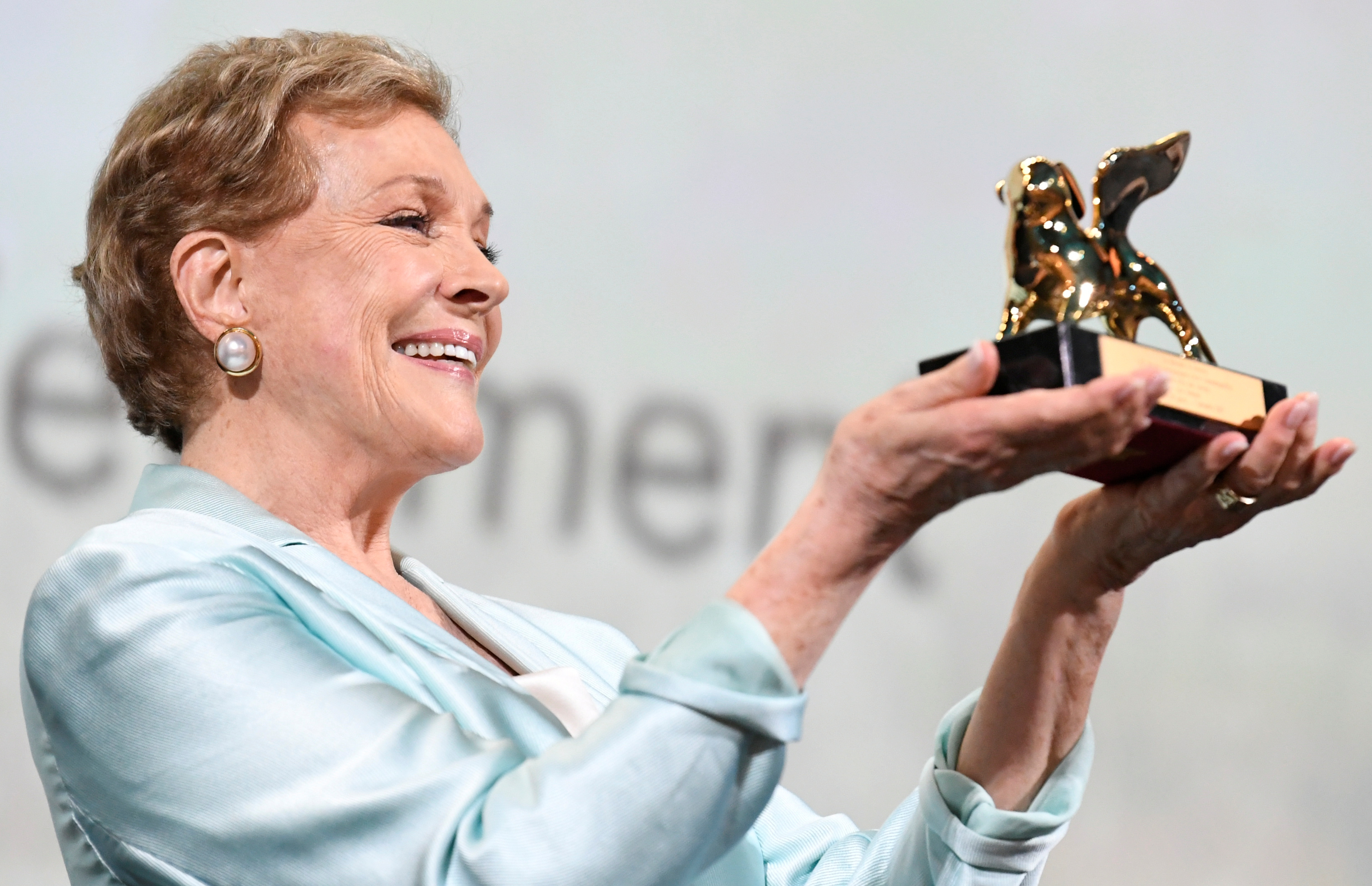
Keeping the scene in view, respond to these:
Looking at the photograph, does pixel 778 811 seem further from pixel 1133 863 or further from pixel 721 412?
pixel 1133 863

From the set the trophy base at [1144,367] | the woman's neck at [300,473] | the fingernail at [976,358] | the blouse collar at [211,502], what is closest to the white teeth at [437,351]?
the woman's neck at [300,473]

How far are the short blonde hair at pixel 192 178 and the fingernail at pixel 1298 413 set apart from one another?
3.13 feet

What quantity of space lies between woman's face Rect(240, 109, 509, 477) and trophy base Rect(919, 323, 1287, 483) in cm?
57

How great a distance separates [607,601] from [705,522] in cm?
22

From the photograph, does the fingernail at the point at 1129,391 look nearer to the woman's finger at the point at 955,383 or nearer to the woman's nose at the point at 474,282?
the woman's finger at the point at 955,383

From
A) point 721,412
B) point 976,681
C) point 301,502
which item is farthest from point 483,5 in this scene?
point 976,681

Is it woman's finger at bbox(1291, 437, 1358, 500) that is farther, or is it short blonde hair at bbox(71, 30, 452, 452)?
short blonde hair at bbox(71, 30, 452, 452)

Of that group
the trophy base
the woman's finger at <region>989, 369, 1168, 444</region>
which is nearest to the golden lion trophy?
the trophy base

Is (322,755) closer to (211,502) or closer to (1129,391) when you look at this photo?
(211,502)

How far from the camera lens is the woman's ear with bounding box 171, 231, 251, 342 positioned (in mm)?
1360

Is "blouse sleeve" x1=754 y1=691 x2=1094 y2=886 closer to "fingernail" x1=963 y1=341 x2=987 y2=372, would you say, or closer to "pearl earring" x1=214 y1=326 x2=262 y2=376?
"fingernail" x1=963 y1=341 x2=987 y2=372

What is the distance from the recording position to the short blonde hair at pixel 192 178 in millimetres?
1356

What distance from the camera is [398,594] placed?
55.7 inches

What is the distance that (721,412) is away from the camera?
2.35m
